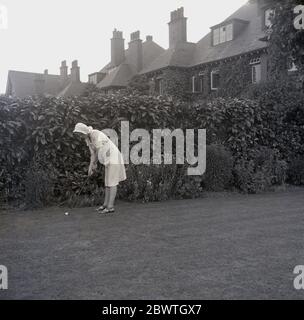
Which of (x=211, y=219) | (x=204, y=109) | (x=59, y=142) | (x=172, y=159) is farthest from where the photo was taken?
(x=204, y=109)

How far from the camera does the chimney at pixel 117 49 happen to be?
42062mm

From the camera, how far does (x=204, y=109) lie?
40.7ft

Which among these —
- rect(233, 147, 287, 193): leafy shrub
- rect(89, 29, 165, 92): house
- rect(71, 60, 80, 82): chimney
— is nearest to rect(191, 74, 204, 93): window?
rect(89, 29, 165, 92): house

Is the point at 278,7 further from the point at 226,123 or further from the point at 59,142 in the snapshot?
the point at 59,142

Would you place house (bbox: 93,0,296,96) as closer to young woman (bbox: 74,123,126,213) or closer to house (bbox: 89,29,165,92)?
house (bbox: 89,29,165,92)

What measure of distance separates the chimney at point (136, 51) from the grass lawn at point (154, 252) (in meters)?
31.7

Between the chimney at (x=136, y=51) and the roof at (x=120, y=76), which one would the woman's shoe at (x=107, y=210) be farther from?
the chimney at (x=136, y=51)

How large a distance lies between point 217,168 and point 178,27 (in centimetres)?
2630

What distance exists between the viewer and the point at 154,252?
5.69 metres

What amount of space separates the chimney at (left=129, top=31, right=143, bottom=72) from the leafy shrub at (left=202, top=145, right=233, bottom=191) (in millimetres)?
28869

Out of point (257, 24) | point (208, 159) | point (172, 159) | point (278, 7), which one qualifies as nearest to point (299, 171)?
point (208, 159)

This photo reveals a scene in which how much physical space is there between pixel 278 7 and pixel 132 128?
24.0 feet

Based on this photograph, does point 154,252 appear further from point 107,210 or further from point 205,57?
point 205,57

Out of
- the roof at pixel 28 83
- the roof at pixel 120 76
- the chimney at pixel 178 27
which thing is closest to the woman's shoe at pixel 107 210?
the chimney at pixel 178 27
